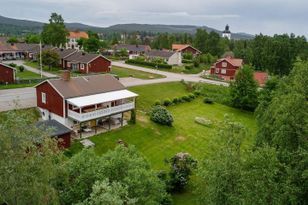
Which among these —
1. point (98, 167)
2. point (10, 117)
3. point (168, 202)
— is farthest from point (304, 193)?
point (10, 117)

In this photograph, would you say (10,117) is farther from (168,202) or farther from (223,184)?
(168,202)

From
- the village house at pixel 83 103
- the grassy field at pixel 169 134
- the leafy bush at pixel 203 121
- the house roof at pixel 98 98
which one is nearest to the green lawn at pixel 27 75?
the grassy field at pixel 169 134

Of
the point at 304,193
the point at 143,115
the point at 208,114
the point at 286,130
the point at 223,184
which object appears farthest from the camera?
the point at 208,114

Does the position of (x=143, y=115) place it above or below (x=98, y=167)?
below

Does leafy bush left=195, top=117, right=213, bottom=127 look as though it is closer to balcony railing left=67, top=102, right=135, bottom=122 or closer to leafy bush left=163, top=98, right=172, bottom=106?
leafy bush left=163, top=98, right=172, bottom=106

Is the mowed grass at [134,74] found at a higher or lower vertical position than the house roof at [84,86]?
lower

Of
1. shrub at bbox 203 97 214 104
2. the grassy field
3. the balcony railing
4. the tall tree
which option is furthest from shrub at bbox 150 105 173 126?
the tall tree

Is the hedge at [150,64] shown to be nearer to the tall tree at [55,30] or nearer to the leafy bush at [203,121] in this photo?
the tall tree at [55,30]

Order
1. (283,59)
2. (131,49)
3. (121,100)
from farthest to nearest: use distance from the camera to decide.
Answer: (131,49) < (283,59) < (121,100)
